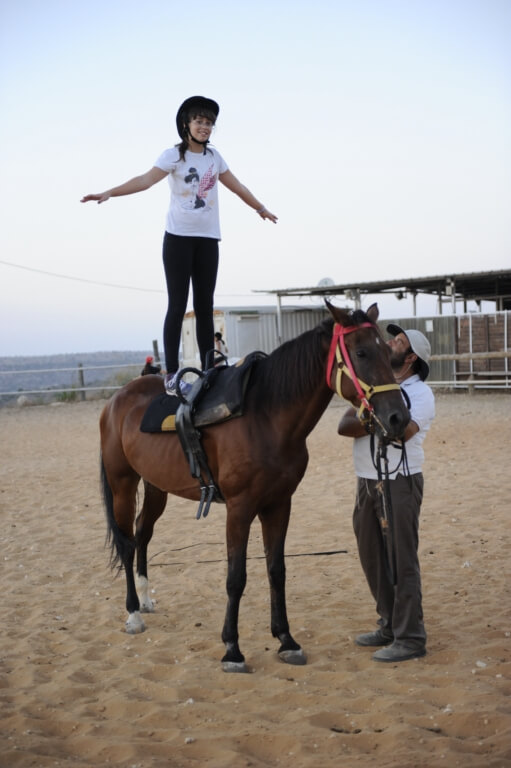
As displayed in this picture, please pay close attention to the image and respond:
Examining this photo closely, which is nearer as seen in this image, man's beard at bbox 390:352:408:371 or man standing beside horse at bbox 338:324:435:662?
man standing beside horse at bbox 338:324:435:662

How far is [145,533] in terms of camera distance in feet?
17.2

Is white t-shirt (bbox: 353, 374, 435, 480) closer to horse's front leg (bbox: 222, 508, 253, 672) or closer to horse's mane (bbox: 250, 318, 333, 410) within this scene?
horse's mane (bbox: 250, 318, 333, 410)

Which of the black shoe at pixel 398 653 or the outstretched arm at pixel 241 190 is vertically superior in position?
the outstretched arm at pixel 241 190

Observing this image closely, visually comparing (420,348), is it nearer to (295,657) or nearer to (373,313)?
(373,313)

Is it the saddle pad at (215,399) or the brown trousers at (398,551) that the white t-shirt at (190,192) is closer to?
the saddle pad at (215,399)

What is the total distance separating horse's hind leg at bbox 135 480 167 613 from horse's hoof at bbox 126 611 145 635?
0.37m

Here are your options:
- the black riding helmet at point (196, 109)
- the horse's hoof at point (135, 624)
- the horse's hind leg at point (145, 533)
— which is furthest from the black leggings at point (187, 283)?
the horse's hoof at point (135, 624)

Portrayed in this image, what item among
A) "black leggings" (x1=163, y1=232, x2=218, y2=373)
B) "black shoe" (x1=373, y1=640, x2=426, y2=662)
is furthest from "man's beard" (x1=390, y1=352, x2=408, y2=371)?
"black shoe" (x1=373, y1=640, x2=426, y2=662)

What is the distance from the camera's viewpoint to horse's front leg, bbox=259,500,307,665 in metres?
4.08

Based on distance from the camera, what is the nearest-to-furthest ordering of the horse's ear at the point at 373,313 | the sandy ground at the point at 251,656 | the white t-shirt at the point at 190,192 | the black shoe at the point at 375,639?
1. the sandy ground at the point at 251,656
2. the horse's ear at the point at 373,313
3. the black shoe at the point at 375,639
4. the white t-shirt at the point at 190,192

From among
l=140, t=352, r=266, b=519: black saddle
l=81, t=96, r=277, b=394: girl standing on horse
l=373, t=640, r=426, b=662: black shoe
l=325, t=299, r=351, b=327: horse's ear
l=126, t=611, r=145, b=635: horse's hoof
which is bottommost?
l=126, t=611, r=145, b=635: horse's hoof

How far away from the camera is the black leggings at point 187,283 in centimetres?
440

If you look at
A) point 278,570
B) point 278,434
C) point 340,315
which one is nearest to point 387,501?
point 278,434

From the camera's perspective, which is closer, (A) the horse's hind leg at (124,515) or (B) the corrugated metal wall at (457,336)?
(A) the horse's hind leg at (124,515)
